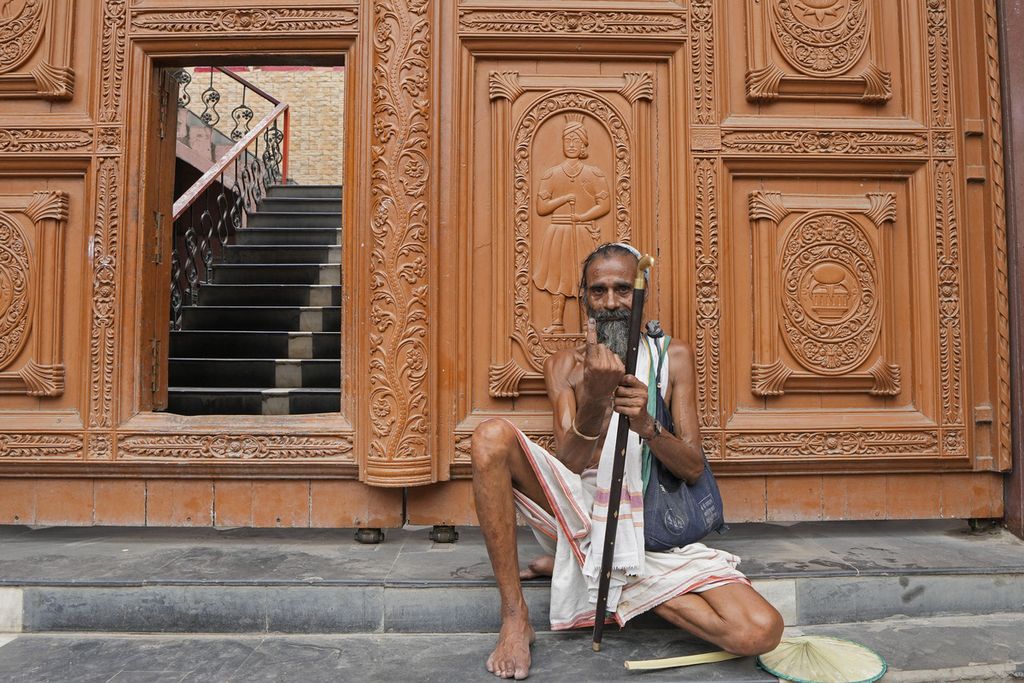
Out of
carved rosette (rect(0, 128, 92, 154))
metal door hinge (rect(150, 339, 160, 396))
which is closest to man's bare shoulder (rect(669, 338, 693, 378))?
metal door hinge (rect(150, 339, 160, 396))

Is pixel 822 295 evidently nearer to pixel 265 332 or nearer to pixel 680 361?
pixel 680 361

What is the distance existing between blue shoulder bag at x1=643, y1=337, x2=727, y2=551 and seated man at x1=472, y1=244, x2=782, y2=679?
0.16 ft

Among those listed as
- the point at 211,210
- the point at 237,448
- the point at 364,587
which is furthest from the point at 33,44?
the point at 364,587

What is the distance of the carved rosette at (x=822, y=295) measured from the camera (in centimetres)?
366

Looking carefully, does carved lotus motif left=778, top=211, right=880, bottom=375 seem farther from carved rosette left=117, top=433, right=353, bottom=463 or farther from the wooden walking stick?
carved rosette left=117, top=433, right=353, bottom=463

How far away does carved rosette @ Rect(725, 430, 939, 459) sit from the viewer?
11.7 feet

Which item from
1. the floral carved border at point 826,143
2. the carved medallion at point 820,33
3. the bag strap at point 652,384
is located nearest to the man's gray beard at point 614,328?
the bag strap at point 652,384

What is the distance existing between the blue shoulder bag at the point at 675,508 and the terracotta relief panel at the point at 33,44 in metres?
4.01

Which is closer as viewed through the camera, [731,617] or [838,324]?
[731,617]

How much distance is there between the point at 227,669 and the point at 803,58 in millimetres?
4395

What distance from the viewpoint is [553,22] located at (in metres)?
3.70

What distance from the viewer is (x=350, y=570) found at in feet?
10.1

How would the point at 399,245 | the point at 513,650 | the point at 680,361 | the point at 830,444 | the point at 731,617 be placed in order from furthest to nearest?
1. the point at 830,444
2. the point at 399,245
3. the point at 680,361
4. the point at 513,650
5. the point at 731,617

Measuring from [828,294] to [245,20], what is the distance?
384 cm
